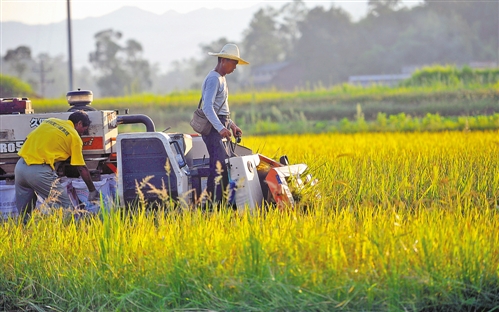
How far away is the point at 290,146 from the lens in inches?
616

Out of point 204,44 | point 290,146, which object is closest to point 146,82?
point 204,44

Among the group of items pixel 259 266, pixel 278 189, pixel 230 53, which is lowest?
pixel 259 266

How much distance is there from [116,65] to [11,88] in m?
44.8

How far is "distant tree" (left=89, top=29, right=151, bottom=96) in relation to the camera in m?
71.6

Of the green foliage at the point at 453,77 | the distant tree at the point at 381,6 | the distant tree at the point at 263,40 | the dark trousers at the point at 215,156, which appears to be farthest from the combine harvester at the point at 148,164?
the distant tree at the point at 263,40

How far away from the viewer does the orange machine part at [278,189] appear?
7.45 m


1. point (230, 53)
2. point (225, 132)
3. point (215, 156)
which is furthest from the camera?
point (230, 53)

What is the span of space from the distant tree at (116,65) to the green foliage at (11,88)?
3584 centimetres

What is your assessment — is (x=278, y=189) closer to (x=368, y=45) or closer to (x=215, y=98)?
(x=215, y=98)

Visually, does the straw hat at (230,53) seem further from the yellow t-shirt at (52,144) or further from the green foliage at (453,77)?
the green foliage at (453,77)

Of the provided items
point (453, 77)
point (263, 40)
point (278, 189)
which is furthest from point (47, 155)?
Answer: point (263, 40)

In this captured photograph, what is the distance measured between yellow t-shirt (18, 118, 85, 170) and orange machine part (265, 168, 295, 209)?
6.43 ft

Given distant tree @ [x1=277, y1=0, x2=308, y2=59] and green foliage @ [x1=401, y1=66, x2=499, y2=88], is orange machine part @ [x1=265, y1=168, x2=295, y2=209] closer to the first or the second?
green foliage @ [x1=401, y1=66, x2=499, y2=88]

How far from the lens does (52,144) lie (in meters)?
8.16
